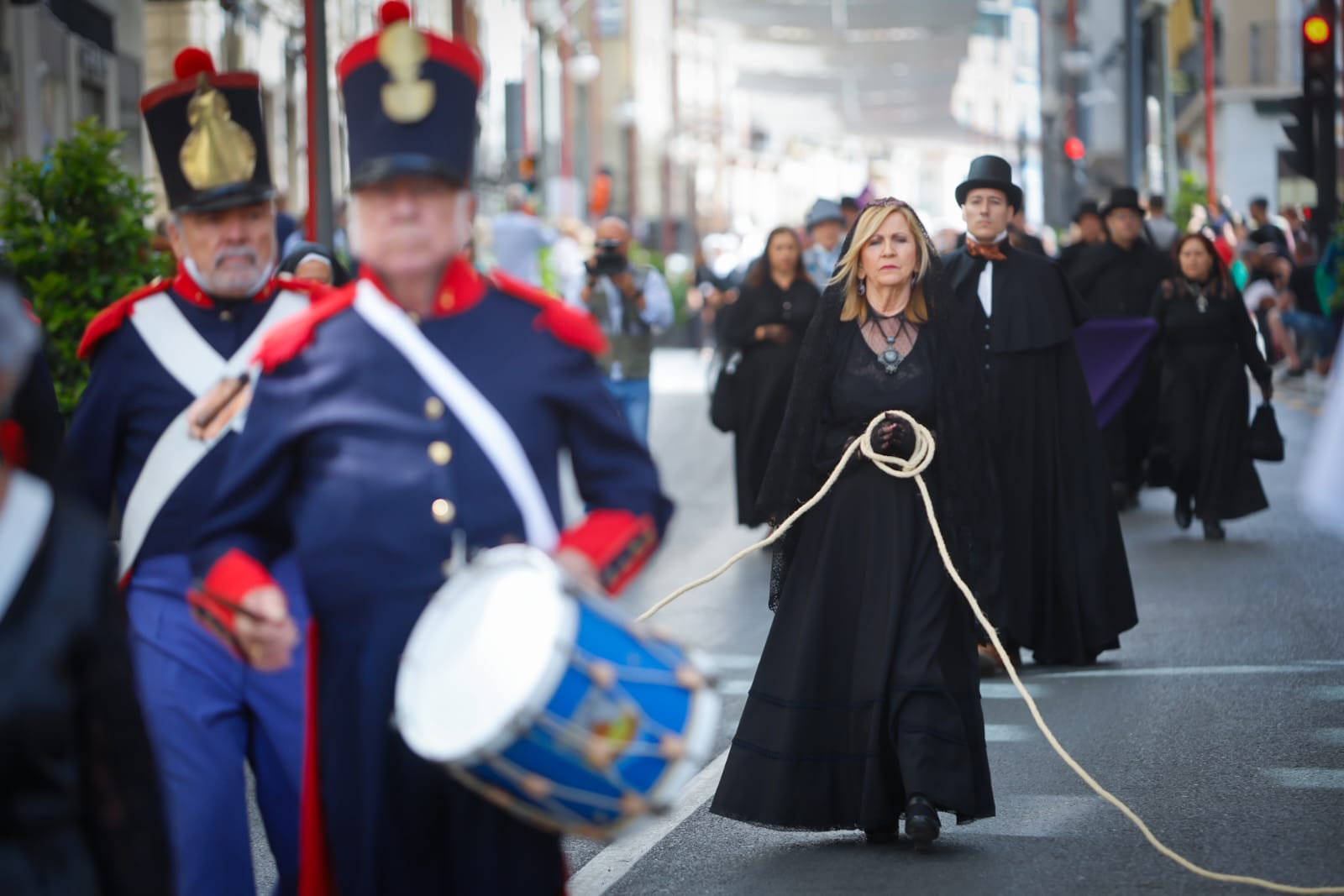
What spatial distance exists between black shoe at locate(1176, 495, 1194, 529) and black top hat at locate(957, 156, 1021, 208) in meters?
5.06

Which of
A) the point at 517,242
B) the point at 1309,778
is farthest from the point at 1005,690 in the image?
the point at 517,242

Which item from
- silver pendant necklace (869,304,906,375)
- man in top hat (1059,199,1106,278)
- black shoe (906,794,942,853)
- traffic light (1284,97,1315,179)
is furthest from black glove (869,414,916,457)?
traffic light (1284,97,1315,179)

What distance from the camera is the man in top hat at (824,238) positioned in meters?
16.7

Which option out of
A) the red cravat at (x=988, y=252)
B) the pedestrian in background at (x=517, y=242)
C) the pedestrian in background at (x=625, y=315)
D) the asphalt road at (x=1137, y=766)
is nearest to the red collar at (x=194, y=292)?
the asphalt road at (x=1137, y=766)

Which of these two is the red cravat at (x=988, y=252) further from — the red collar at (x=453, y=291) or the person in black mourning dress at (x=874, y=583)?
the red collar at (x=453, y=291)

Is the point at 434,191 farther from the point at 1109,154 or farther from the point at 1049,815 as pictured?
the point at 1109,154

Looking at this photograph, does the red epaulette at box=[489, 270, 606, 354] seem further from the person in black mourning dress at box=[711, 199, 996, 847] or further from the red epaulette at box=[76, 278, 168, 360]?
the person in black mourning dress at box=[711, 199, 996, 847]

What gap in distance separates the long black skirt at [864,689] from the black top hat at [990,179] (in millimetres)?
3282

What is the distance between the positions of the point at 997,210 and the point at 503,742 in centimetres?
685

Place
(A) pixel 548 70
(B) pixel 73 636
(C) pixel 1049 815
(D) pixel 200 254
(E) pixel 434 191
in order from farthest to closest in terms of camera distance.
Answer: (A) pixel 548 70
(C) pixel 1049 815
(D) pixel 200 254
(E) pixel 434 191
(B) pixel 73 636

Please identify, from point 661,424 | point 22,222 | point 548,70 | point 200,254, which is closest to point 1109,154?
point 548,70

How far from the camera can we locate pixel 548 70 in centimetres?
6203

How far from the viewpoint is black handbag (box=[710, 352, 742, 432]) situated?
15.0m

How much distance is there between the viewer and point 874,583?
7031mm
